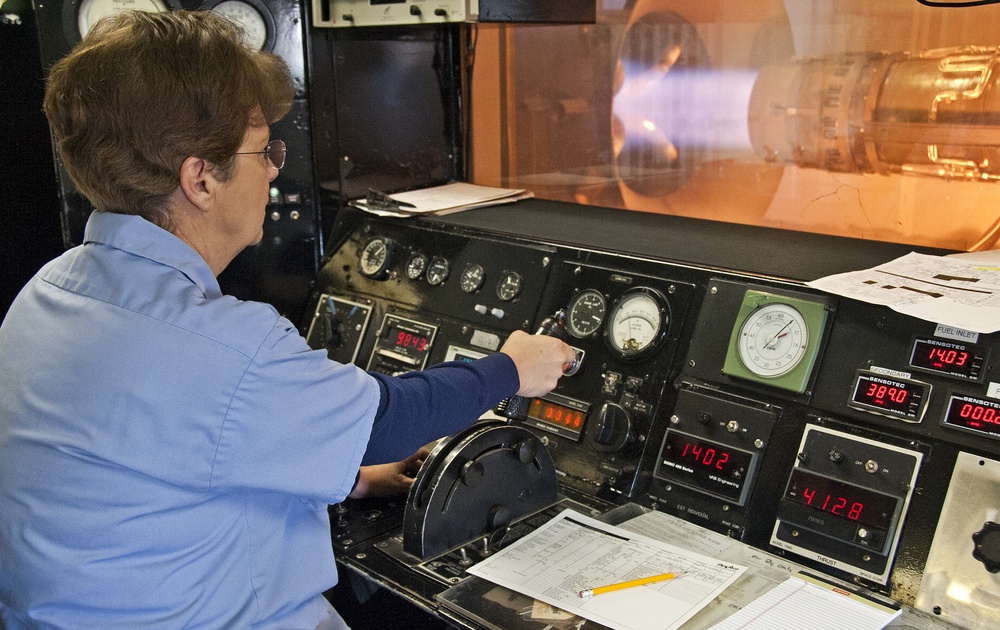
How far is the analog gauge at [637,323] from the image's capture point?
1946 mm

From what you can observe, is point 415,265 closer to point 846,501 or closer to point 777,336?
point 777,336

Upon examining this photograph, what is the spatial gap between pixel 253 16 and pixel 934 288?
6.37 feet

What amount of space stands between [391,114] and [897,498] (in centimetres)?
192

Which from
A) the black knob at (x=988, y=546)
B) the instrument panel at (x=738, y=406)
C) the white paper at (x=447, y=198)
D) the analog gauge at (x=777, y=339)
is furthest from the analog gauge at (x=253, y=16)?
the black knob at (x=988, y=546)

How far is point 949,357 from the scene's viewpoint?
157cm

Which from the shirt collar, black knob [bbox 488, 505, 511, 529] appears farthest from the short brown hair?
black knob [bbox 488, 505, 511, 529]

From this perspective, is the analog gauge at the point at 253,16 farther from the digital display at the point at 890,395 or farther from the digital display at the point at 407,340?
the digital display at the point at 890,395

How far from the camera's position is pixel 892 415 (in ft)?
5.24

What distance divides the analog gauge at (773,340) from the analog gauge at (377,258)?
3.61 ft

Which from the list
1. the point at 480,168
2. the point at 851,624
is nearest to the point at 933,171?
the point at 851,624

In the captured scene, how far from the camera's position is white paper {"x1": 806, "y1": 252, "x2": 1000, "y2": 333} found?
4.92 ft

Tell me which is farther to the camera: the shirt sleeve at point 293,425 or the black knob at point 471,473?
the black knob at point 471,473

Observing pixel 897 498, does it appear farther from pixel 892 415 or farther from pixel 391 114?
pixel 391 114

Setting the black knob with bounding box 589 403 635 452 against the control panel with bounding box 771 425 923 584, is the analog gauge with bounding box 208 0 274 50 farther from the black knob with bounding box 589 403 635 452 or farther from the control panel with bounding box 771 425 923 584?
the control panel with bounding box 771 425 923 584
